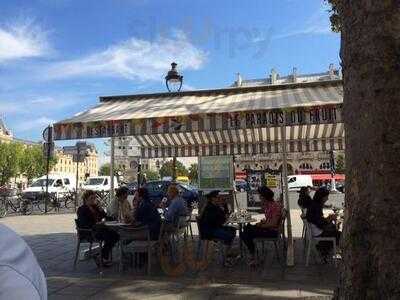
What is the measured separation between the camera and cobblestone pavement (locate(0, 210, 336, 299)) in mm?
6055

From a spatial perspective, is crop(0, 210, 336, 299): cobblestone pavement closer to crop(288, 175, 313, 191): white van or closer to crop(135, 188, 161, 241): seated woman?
crop(135, 188, 161, 241): seated woman

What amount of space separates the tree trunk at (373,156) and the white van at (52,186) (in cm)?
2798

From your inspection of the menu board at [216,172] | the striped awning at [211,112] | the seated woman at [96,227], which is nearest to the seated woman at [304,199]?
the striped awning at [211,112]

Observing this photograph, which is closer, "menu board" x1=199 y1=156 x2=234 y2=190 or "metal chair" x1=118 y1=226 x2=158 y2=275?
"metal chair" x1=118 y1=226 x2=158 y2=275

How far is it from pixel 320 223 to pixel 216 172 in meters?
6.57

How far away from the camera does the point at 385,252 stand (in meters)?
3.60

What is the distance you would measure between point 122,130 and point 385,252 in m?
5.78

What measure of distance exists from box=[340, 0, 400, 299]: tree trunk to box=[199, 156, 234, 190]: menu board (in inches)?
408

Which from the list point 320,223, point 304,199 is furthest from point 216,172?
point 320,223

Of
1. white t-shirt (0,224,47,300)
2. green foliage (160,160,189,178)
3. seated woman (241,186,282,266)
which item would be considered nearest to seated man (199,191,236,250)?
seated woman (241,186,282,266)

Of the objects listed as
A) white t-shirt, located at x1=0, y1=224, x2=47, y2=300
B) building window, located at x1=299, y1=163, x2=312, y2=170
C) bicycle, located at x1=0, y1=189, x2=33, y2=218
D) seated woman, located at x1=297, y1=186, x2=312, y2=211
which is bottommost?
bicycle, located at x1=0, y1=189, x2=33, y2=218

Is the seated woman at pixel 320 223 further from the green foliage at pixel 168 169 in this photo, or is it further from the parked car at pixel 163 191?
the green foliage at pixel 168 169

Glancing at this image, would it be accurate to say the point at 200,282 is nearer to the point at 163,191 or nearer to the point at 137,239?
the point at 137,239

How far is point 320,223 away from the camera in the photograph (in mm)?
7984
